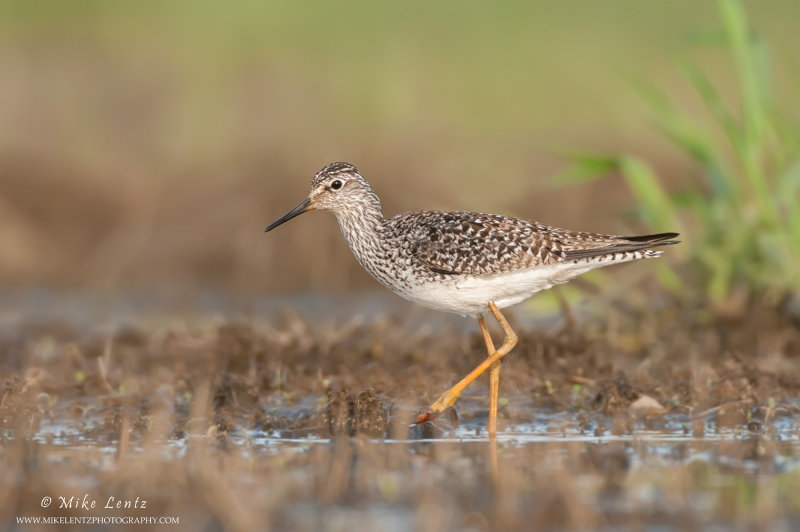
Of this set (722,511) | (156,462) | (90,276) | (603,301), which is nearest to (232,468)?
(156,462)

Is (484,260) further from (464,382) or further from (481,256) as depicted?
(464,382)

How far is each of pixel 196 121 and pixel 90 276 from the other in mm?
2878

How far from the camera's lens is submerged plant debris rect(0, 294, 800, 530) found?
531 centimetres

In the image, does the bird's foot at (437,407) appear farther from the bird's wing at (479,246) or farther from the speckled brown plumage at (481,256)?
the bird's wing at (479,246)

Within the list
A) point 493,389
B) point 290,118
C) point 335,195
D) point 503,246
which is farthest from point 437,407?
point 290,118

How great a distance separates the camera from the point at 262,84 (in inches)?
640

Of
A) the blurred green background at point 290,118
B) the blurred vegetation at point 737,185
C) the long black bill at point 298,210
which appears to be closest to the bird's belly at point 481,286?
the long black bill at point 298,210

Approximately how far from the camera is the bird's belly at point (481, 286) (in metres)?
7.88

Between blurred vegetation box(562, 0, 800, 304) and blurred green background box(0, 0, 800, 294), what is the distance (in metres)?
1.25

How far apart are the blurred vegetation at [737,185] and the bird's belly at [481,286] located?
2280 millimetres

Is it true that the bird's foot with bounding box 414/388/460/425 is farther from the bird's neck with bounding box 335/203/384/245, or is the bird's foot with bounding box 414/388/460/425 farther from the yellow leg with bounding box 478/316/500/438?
the bird's neck with bounding box 335/203/384/245

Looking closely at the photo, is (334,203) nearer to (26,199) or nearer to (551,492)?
(551,492)

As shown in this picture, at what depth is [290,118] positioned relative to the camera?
15930 millimetres

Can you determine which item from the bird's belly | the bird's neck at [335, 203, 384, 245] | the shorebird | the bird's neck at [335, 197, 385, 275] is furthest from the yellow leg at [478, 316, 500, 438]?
the bird's neck at [335, 203, 384, 245]
